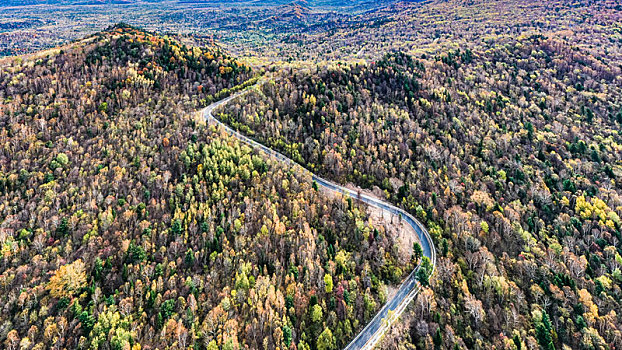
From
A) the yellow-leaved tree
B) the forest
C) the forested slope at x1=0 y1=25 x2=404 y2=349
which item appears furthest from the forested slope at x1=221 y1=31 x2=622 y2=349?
the yellow-leaved tree

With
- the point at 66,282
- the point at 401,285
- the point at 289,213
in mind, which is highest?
the point at 289,213

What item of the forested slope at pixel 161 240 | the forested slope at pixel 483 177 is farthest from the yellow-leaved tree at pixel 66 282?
the forested slope at pixel 483 177

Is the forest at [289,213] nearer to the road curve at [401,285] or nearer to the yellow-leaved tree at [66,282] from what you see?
the yellow-leaved tree at [66,282]

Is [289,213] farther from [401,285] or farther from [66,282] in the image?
[66,282]

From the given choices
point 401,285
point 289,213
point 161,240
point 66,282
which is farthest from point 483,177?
point 66,282

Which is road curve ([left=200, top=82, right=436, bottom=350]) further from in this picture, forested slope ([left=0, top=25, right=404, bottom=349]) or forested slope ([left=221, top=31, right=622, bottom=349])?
forested slope ([left=0, top=25, right=404, bottom=349])
